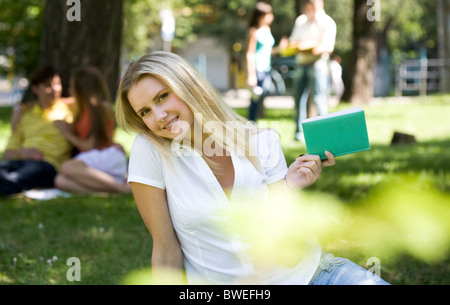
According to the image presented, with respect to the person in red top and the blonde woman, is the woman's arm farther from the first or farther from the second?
the person in red top

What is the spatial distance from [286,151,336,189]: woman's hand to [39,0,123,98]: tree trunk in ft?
20.8

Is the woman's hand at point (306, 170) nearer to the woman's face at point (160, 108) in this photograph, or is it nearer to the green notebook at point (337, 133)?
the green notebook at point (337, 133)

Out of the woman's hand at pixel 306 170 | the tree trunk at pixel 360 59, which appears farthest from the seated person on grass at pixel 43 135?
the tree trunk at pixel 360 59

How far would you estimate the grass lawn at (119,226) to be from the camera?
3643 mm

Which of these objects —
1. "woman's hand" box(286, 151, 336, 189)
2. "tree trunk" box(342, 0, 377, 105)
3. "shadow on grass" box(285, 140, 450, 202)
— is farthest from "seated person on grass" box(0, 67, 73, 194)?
"tree trunk" box(342, 0, 377, 105)

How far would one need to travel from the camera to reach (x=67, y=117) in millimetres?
6262

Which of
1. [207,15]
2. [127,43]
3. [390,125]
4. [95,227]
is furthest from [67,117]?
[207,15]

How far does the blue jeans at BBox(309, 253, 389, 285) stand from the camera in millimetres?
2229

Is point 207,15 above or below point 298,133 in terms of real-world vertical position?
above

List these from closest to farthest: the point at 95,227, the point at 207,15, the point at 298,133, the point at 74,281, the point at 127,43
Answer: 1. the point at 74,281
2. the point at 95,227
3. the point at 298,133
4. the point at 127,43
5. the point at 207,15

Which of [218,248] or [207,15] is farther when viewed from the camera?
[207,15]

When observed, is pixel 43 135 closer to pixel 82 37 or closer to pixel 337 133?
pixel 82 37
